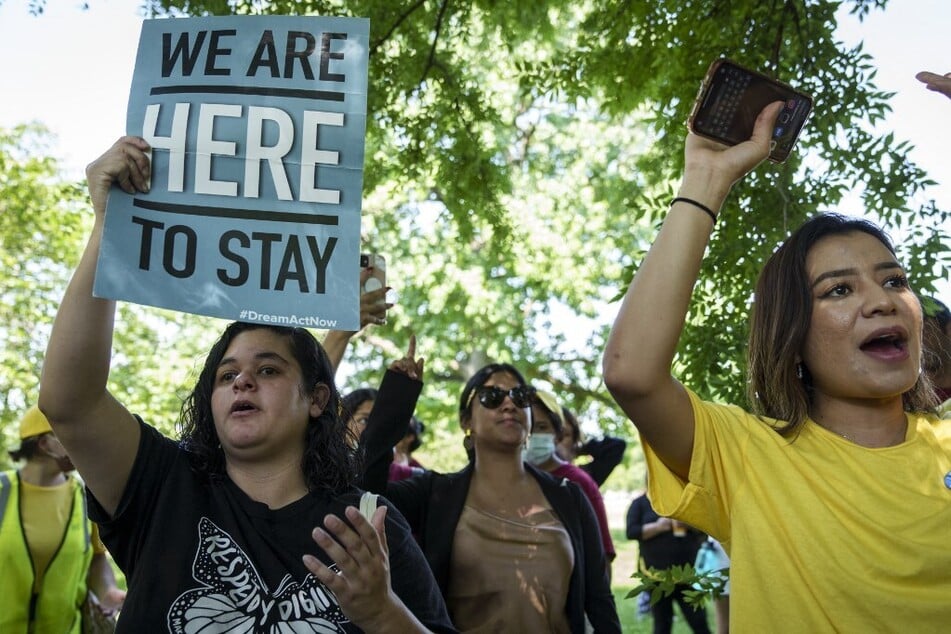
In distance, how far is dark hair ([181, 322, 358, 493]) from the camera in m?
2.61

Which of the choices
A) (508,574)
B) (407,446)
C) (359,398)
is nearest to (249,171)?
(508,574)

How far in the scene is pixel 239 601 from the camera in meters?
2.26

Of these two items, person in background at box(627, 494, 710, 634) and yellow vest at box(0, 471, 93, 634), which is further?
person in background at box(627, 494, 710, 634)

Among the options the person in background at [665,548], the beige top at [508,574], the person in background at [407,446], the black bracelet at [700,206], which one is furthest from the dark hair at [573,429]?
the black bracelet at [700,206]

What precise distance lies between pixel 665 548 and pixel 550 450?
2516mm

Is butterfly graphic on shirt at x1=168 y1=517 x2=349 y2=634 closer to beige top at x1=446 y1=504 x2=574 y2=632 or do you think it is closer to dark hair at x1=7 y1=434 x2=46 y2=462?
beige top at x1=446 y1=504 x2=574 y2=632

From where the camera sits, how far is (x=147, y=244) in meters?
2.54

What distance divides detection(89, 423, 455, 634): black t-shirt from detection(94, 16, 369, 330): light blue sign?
0.47 meters

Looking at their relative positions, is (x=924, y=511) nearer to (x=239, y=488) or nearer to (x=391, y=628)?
(x=391, y=628)

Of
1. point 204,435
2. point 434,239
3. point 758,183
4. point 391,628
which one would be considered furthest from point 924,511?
point 434,239

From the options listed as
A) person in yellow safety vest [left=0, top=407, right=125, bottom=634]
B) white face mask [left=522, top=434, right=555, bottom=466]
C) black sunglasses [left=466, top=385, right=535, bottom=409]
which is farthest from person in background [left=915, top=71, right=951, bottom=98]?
person in yellow safety vest [left=0, top=407, right=125, bottom=634]

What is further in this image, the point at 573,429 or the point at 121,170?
the point at 573,429

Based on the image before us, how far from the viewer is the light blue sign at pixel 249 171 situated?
2590 millimetres

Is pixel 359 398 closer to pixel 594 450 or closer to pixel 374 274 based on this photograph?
pixel 374 274
